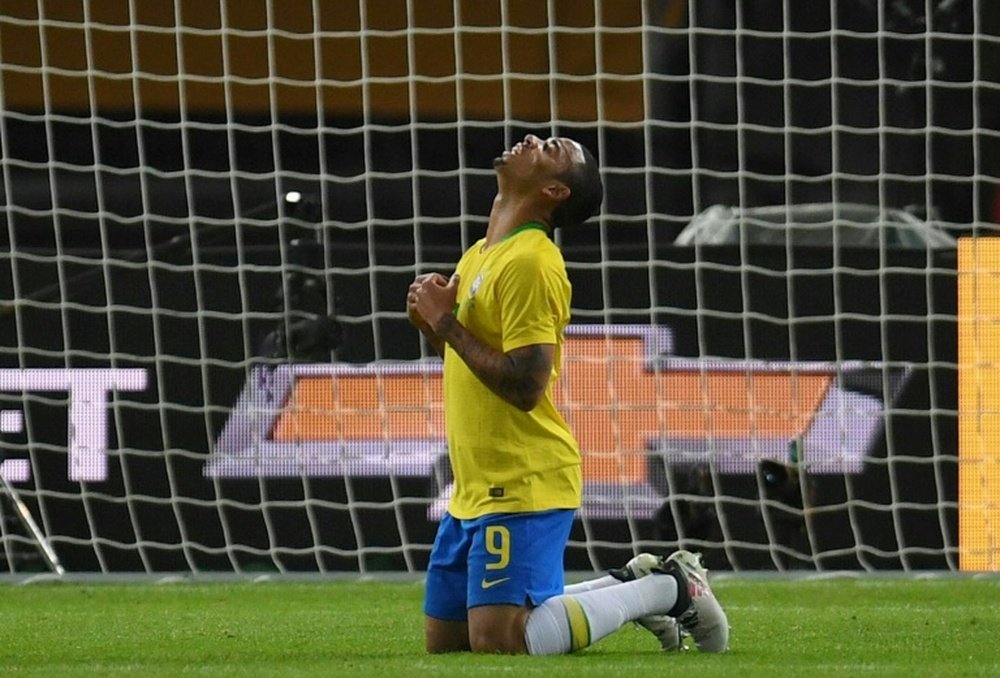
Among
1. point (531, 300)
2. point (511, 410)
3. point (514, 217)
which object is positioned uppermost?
point (514, 217)

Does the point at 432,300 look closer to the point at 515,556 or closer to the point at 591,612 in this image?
the point at 515,556

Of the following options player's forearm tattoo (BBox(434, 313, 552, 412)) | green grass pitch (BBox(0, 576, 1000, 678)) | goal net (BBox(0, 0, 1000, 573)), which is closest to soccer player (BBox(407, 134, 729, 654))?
player's forearm tattoo (BBox(434, 313, 552, 412))

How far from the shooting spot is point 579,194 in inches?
201

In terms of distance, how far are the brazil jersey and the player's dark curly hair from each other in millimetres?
95

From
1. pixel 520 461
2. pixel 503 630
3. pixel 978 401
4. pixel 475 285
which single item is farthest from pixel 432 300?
pixel 978 401

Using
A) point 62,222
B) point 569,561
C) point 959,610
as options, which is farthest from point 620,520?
point 62,222

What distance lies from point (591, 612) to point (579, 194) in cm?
101

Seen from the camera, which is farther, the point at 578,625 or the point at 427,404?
the point at 427,404

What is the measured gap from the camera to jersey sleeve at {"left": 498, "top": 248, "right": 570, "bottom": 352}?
15.8ft

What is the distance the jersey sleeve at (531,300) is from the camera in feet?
15.8

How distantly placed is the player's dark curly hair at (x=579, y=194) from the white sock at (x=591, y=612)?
2.96 feet

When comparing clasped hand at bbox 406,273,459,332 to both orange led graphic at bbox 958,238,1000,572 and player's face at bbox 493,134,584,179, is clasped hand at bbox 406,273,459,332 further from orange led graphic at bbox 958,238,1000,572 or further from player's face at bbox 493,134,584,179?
orange led graphic at bbox 958,238,1000,572

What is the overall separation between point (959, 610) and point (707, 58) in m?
4.09

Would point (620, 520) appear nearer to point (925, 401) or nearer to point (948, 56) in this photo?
point (925, 401)
